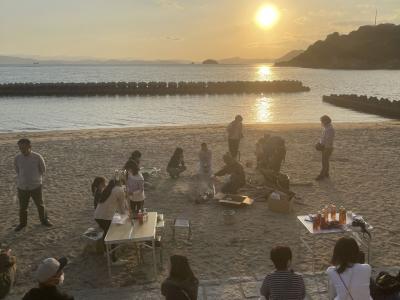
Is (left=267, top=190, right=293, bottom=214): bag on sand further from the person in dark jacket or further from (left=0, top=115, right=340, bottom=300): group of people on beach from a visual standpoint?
the person in dark jacket

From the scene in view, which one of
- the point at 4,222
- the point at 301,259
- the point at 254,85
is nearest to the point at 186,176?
the point at 4,222

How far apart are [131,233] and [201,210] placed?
3.78 m

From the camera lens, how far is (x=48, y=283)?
4.14 meters

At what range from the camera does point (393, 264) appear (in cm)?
735

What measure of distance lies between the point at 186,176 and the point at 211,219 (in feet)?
13.4

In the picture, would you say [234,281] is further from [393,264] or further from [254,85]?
[254,85]

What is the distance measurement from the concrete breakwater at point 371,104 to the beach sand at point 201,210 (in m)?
22.8

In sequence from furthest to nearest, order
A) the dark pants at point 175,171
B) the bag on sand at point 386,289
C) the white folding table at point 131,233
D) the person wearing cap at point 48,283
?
the dark pants at point 175,171 → the white folding table at point 131,233 → the bag on sand at point 386,289 → the person wearing cap at point 48,283

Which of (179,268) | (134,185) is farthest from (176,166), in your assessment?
(179,268)

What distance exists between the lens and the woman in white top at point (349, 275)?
14.2 feet

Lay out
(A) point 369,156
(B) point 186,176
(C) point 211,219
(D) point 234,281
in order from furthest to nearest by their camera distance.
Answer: (A) point 369,156
(B) point 186,176
(C) point 211,219
(D) point 234,281

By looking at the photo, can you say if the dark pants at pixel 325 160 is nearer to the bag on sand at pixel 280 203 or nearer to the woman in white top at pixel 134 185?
the bag on sand at pixel 280 203

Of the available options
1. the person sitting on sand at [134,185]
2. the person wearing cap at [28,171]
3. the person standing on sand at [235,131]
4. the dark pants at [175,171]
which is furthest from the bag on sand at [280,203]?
the person wearing cap at [28,171]

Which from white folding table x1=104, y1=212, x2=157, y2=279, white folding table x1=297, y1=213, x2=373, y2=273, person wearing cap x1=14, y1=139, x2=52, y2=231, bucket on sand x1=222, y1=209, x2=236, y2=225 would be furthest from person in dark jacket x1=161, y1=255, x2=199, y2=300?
person wearing cap x1=14, y1=139, x2=52, y2=231
